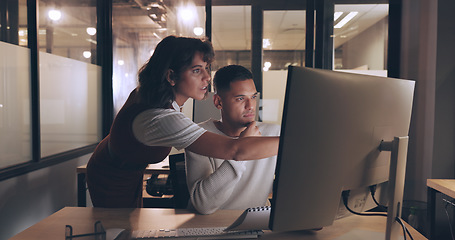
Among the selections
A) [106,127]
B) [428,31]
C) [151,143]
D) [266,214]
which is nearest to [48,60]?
[106,127]

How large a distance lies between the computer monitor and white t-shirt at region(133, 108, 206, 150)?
21.7 inches

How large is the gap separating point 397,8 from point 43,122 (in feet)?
11.7

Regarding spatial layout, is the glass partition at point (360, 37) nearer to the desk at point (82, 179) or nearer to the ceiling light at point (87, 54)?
the desk at point (82, 179)

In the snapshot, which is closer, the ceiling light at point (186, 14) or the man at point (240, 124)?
the man at point (240, 124)

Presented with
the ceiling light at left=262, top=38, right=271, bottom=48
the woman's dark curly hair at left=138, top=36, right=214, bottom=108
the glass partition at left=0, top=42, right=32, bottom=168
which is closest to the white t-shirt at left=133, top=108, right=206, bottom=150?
the woman's dark curly hair at left=138, top=36, right=214, bottom=108

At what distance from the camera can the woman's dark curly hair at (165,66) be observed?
1342mm

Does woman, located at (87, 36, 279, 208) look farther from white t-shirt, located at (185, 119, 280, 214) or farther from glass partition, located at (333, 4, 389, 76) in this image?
glass partition, located at (333, 4, 389, 76)

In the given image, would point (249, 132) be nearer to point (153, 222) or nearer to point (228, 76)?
point (228, 76)

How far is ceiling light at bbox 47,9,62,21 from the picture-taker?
278cm

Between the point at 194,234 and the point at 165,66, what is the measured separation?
2.32 ft

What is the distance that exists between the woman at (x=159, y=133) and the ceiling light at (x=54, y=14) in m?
1.78

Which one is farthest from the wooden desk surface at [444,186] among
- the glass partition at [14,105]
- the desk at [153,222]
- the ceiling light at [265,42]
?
the glass partition at [14,105]

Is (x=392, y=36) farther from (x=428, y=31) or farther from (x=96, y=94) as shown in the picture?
(x=96, y=94)

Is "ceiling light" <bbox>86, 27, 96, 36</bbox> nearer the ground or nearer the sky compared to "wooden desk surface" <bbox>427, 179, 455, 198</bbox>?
nearer the sky
